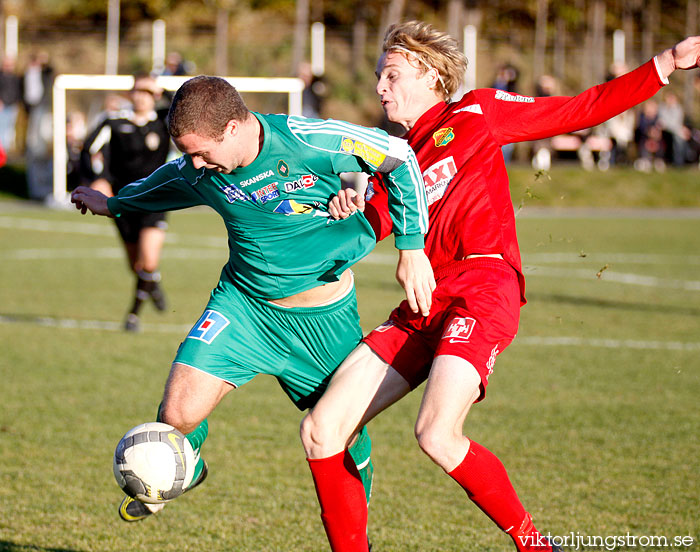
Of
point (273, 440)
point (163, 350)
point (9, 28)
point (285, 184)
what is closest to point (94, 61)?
point (9, 28)

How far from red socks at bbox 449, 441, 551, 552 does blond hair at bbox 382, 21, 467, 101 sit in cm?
165

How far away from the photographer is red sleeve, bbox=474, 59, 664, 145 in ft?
13.1

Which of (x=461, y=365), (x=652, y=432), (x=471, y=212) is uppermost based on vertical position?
(x=471, y=212)

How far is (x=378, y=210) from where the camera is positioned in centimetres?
402

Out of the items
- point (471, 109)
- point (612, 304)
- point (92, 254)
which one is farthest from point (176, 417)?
point (92, 254)

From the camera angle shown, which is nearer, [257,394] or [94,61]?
[257,394]

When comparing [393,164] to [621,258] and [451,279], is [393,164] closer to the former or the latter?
[451,279]

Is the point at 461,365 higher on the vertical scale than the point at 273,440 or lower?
higher

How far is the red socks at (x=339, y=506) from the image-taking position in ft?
12.2

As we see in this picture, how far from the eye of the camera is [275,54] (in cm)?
2811

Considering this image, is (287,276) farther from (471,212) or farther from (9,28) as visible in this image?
(9,28)

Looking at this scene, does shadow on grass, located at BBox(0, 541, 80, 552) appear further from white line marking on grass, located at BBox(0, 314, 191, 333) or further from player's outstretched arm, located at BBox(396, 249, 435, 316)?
white line marking on grass, located at BBox(0, 314, 191, 333)

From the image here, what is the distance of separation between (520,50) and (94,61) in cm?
1291

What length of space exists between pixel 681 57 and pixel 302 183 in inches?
65.9
